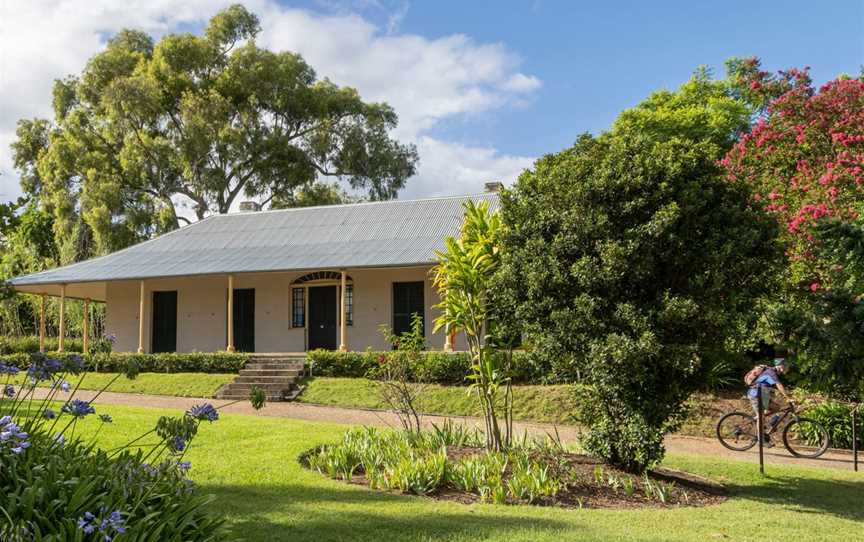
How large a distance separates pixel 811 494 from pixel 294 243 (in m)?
16.5

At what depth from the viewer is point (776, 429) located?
12.2 meters

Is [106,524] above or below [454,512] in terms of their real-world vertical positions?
above

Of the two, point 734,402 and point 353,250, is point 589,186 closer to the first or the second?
point 734,402

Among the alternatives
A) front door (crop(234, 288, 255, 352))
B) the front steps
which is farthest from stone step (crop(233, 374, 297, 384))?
front door (crop(234, 288, 255, 352))

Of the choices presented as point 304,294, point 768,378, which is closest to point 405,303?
point 304,294

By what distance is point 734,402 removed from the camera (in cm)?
1397

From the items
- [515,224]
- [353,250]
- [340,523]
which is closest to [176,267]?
[353,250]

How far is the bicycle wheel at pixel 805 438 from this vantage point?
11406mm

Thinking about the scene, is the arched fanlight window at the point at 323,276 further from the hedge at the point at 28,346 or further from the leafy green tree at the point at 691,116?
the leafy green tree at the point at 691,116

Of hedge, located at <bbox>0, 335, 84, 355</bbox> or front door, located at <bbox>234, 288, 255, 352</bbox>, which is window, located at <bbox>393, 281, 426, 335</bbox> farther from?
hedge, located at <bbox>0, 335, 84, 355</bbox>

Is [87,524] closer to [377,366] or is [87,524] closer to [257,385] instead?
[377,366]

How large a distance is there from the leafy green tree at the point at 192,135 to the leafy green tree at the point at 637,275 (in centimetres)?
2619

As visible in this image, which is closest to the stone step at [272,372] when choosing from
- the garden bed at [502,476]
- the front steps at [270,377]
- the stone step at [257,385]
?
the front steps at [270,377]

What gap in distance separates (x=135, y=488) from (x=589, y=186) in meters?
5.81
